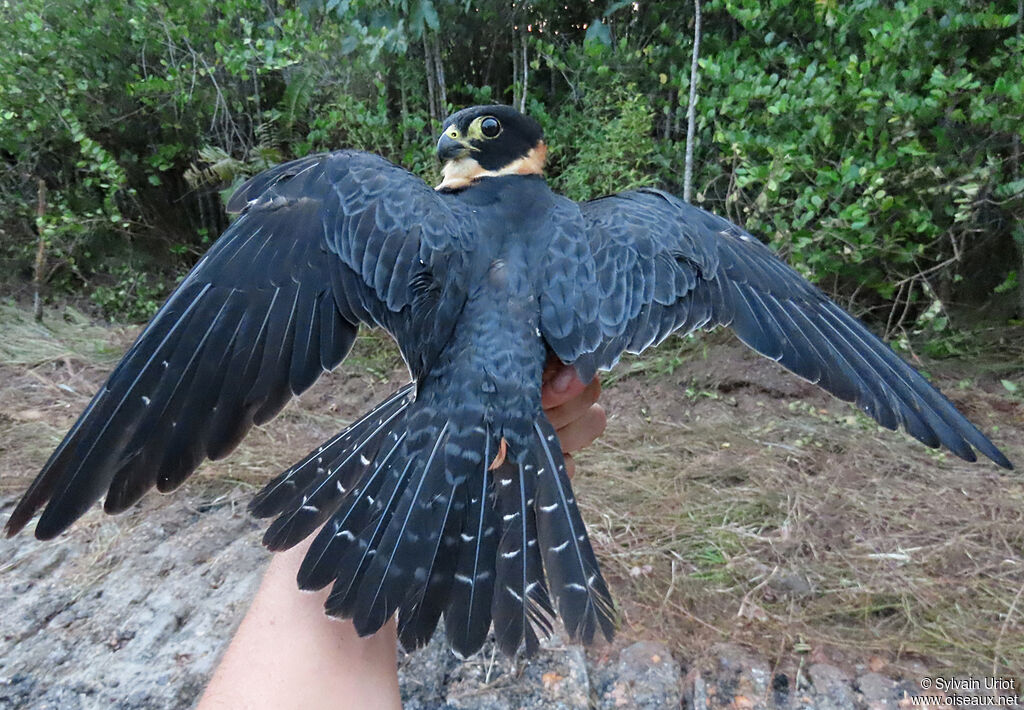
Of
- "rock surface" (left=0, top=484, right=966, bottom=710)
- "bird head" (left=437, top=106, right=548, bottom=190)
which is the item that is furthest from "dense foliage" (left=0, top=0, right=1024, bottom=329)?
"rock surface" (left=0, top=484, right=966, bottom=710)

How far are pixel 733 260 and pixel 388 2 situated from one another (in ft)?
12.6

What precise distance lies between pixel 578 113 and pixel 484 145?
3130 millimetres

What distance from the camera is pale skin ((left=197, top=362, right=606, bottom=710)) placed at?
5.13 ft

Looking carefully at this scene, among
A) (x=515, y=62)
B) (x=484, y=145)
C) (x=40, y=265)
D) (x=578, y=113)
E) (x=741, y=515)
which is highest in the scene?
(x=515, y=62)

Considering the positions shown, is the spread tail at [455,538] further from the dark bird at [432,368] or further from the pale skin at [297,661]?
the pale skin at [297,661]

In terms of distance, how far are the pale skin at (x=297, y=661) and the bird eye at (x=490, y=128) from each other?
2.08m

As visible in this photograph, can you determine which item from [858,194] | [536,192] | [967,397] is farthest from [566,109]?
[967,397]

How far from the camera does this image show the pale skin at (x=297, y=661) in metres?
1.56

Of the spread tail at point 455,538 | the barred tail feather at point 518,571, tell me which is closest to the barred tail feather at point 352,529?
the spread tail at point 455,538

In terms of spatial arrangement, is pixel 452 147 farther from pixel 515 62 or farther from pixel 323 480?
pixel 515 62

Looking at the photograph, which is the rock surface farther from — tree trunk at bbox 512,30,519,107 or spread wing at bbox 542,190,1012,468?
tree trunk at bbox 512,30,519,107

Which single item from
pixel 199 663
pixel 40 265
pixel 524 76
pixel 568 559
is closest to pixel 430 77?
pixel 524 76

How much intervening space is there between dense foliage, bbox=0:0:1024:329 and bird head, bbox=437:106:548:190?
1709 millimetres

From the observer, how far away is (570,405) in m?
2.28
